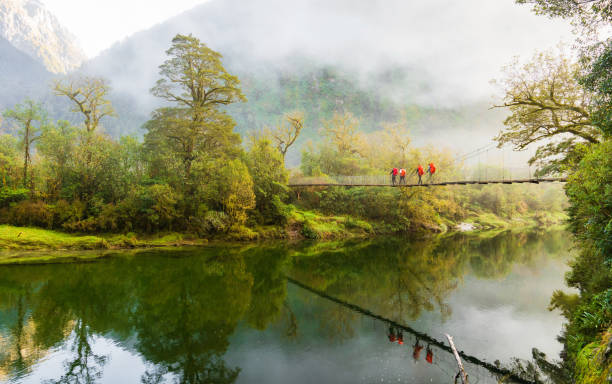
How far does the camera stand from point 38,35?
131250 mm

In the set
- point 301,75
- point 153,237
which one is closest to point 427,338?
point 153,237

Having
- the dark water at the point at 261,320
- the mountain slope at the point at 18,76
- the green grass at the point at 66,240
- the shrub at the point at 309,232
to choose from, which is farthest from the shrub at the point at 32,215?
the mountain slope at the point at 18,76

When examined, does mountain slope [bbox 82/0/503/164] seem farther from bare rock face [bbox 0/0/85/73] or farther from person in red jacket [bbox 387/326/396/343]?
person in red jacket [bbox 387/326/396/343]

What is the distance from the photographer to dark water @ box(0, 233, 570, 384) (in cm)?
650

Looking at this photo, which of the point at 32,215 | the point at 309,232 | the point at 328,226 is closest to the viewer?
the point at 32,215

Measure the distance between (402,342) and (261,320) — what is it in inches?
156

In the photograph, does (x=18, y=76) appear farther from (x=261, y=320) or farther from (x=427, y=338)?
(x=427, y=338)

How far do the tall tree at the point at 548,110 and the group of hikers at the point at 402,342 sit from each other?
8743 mm

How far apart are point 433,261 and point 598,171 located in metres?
11.8

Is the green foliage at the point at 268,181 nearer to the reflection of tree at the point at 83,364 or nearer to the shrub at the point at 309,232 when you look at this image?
the shrub at the point at 309,232

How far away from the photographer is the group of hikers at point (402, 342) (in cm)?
710

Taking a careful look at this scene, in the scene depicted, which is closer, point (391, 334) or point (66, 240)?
point (391, 334)

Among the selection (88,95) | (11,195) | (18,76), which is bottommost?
(11,195)

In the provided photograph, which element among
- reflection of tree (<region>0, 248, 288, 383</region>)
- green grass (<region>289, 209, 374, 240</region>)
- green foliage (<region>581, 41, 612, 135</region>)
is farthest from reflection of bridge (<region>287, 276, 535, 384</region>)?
green grass (<region>289, 209, 374, 240</region>)
